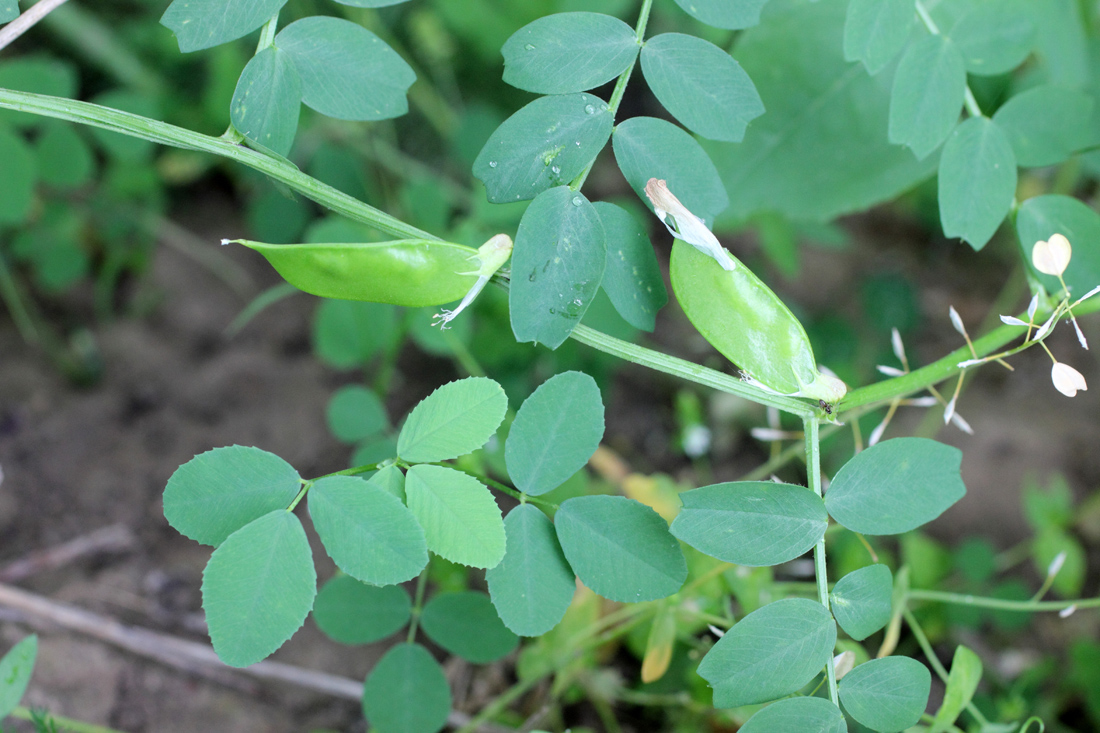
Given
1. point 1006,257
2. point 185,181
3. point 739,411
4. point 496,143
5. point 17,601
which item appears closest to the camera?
point 496,143

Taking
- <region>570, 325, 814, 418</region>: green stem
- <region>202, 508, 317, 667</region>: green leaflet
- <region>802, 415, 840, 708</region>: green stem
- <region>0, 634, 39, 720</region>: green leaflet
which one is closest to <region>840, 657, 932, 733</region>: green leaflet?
<region>802, 415, 840, 708</region>: green stem

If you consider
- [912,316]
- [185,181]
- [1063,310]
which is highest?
[1063,310]

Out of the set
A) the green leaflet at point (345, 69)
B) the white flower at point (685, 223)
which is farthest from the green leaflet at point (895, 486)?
the green leaflet at point (345, 69)

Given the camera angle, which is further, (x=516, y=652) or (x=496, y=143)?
(x=516, y=652)

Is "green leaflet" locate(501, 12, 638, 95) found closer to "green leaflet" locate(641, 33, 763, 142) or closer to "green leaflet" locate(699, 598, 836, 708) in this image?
"green leaflet" locate(641, 33, 763, 142)

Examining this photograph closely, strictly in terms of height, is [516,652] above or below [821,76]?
below

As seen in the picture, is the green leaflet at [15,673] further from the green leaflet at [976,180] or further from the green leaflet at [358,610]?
the green leaflet at [976,180]

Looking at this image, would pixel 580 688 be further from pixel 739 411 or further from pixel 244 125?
pixel 244 125

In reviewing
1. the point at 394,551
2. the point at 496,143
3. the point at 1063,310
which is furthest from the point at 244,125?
the point at 1063,310
